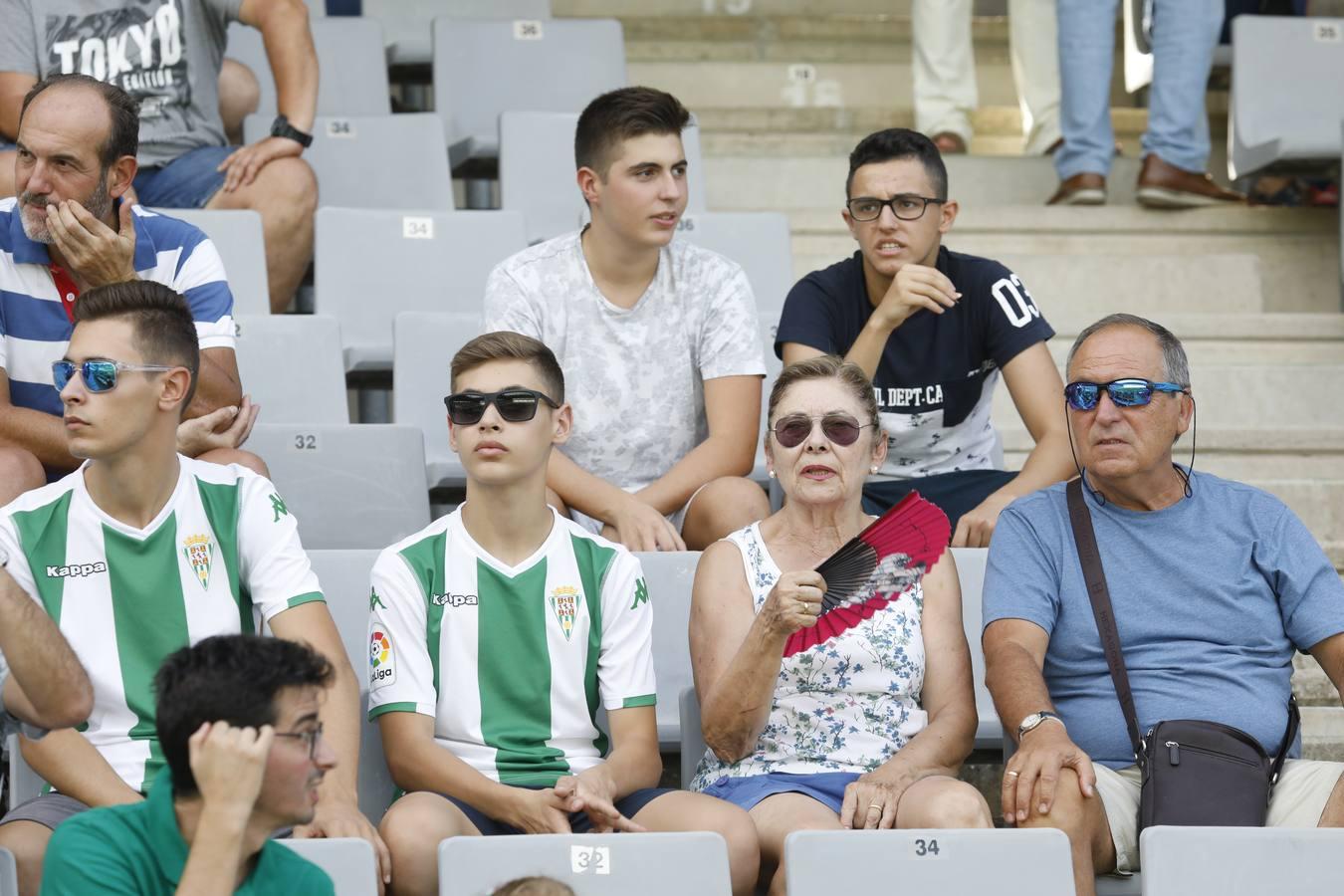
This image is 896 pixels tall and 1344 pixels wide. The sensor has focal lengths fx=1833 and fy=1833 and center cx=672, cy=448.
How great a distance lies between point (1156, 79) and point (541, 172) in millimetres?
1730

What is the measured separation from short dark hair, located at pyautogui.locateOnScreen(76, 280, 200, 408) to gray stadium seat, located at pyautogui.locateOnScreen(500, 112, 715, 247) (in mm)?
2377

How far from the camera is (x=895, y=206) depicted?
357 centimetres

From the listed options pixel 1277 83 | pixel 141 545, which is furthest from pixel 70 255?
pixel 1277 83

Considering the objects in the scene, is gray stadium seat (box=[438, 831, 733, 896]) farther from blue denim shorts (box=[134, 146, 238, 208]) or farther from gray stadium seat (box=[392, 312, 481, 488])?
blue denim shorts (box=[134, 146, 238, 208])

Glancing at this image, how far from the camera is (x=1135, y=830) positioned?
2.63m

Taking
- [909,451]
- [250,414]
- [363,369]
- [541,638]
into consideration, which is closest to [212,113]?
[363,369]

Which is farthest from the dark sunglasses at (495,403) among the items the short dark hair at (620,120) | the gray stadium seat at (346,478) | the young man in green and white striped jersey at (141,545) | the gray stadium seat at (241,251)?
the gray stadium seat at (241,251)

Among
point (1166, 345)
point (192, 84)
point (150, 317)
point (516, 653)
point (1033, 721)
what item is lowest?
point (1033, 721)

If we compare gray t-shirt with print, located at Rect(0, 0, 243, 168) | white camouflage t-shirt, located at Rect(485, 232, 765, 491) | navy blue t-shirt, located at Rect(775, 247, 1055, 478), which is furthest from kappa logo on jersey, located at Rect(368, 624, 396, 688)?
gray t-shirt with print, located at Rect(0, 0, 243, 168)

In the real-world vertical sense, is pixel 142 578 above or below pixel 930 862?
above

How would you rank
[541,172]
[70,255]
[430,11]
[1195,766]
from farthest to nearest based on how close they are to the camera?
[430,11] < [541,172] < [70,255] < [1195,766]

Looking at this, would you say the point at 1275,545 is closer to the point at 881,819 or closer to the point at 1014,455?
the point at 881,819

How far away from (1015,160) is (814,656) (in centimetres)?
311

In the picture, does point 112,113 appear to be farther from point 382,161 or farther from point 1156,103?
point 1156,103
